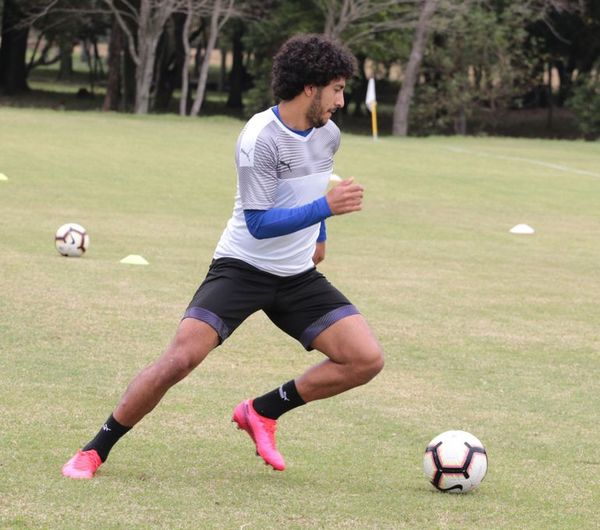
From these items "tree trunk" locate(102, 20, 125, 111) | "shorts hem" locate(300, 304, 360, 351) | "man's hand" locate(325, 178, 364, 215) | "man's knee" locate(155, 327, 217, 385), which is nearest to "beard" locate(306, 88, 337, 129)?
"man's hand" locate(325, 178, 364, 215)

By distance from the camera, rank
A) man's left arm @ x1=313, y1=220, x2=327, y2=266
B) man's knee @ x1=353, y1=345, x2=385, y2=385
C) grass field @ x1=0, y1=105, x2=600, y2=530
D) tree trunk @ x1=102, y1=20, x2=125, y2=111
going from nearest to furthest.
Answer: grass field @ x1=0, y1=105, x2=600, y2=530 < man's knee @ x1=353, y1=345, x2=385, y2=385 < man's left arm @ x1=313, y1=220, x2=327, y2=266 < tree trunk @ x1=102, y1=20, x2=125, y2=111

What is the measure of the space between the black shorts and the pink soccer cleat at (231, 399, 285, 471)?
0.48 meters

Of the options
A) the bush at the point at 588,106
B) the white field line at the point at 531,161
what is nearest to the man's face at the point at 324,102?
the white field line at the point at 531,161

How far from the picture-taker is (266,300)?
622 cm

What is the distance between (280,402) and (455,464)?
987mm

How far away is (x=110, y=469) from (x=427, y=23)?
39.4m

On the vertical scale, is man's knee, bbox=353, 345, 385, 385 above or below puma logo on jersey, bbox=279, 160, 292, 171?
below

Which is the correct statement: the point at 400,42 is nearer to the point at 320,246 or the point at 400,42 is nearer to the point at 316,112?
the point at 320,246

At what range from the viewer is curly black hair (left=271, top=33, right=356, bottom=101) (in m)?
5.99

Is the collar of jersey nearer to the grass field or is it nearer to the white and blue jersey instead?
the white and blue jersey

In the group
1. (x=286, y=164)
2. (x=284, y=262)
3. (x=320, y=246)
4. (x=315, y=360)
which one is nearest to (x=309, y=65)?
(x=286, y=164)

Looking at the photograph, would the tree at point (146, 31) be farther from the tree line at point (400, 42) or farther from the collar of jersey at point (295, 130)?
the collar of jersey at point (295, 130)

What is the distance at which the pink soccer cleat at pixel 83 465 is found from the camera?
5.95 metres

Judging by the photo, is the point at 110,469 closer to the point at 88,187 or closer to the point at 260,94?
the point at 88,187
